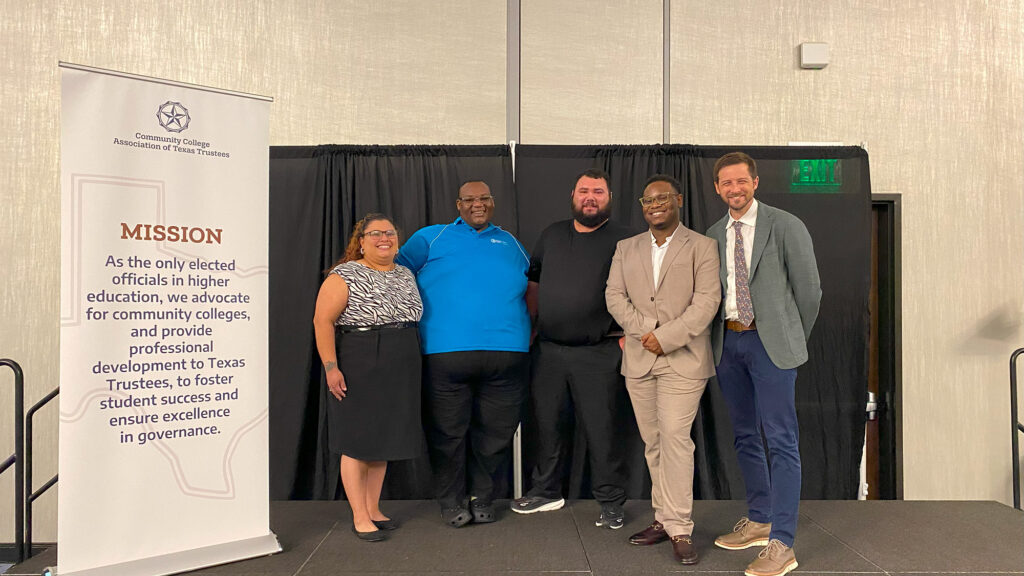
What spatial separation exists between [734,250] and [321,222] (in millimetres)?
2358

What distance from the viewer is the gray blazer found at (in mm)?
2523

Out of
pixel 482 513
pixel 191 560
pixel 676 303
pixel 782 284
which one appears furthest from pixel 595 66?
pixel 191 560

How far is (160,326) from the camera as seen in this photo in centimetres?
249

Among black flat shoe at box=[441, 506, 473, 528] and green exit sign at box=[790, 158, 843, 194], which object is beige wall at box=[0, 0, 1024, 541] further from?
black flat shoe at box=[441, 506, 473, 528]

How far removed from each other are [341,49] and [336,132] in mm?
521

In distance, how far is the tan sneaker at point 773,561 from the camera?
2.47m

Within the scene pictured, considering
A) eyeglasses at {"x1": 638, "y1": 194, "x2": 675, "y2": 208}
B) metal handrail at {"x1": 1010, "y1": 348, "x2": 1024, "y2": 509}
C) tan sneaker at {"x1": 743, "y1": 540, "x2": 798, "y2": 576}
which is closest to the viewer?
tan sneaker at {"x1": 743, "y1": 540, "x2": 798, "y2": 576}

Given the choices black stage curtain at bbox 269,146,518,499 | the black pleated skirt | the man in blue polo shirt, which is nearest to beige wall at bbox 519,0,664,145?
black stage curtain at bbox 269,146,518,499

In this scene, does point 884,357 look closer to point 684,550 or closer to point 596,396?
point 596,396

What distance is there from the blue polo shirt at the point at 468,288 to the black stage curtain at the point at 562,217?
0.64 metres

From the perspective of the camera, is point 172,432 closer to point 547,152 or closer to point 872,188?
point 547,152

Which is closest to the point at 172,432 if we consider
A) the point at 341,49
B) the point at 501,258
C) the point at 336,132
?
the point at 501,258

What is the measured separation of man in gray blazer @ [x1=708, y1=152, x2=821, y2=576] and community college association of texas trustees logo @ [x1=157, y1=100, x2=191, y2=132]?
212 cm

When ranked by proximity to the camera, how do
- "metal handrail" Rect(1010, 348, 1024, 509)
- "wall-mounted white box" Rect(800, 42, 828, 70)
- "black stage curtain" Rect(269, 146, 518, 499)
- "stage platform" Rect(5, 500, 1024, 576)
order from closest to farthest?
1. "stage platform" Rect(5, 500, 1024, 576)
2. "metal handrail" Rect(1010, 348, 1024, 509)
3. "black stage curtain" Rect(269, 146, 518, 499)
4. "wall-mounted white box" Rect(800, 42, 828, 70)
